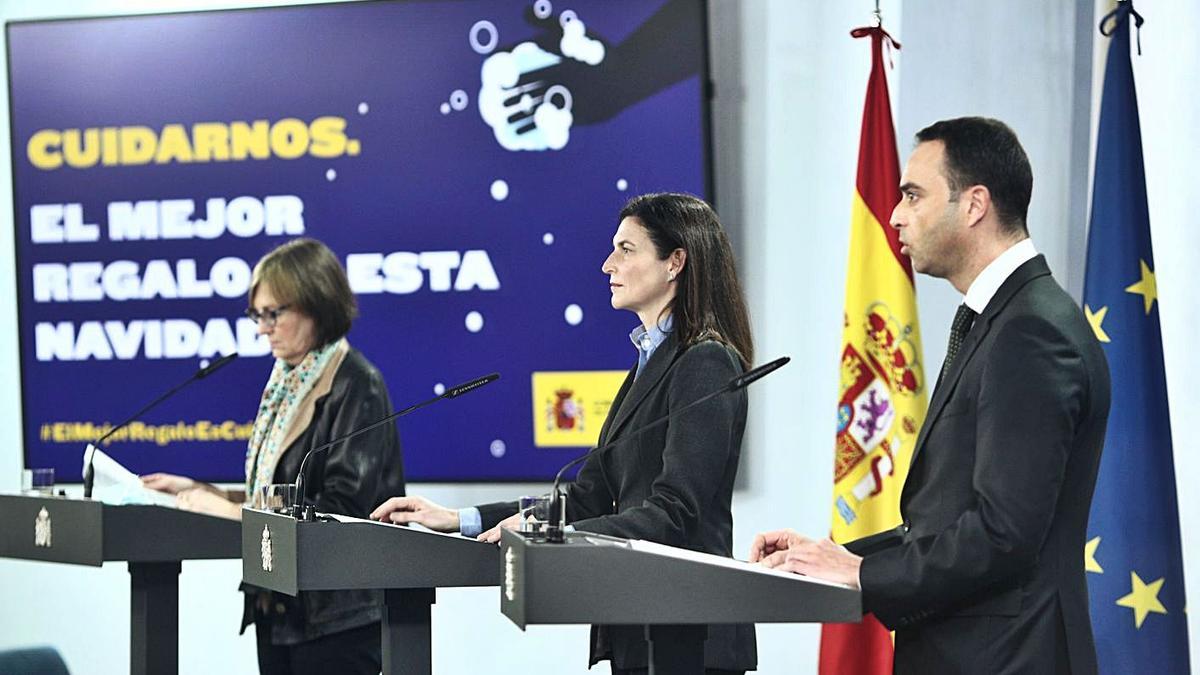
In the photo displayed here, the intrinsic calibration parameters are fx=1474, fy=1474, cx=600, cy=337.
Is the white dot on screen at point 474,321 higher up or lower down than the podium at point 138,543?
higher up

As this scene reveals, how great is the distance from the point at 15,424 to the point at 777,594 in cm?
418

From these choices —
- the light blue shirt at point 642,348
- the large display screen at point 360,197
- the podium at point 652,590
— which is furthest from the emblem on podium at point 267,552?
the large display screen at point 360,197

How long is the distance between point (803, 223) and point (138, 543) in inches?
92.8

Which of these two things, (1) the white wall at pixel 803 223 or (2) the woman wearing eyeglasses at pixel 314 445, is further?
(1) the white wall at pixel 803 223

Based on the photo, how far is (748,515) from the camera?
15.7 feet

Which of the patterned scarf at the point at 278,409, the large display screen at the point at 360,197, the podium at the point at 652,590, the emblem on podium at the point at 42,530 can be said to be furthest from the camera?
the large display screen at the point at 360,197

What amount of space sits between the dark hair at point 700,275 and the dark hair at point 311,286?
1.32 m

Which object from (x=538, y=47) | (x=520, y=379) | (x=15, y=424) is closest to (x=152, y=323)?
(x=15, y=424)

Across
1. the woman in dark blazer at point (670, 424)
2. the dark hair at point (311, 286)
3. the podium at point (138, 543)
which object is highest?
the dark hair at point (311, 286)

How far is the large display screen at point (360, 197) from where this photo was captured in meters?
4.78

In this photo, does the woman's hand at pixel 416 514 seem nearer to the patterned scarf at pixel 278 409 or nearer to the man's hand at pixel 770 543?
the man's hand at pixel 770 543

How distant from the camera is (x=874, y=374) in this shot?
4.18 metres

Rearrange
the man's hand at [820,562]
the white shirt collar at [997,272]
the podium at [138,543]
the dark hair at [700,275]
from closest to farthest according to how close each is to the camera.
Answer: the man's hand at [820,562]
the white shirt collar at [997,272]
the dark hair at [700,275]
the podium at [138,543]

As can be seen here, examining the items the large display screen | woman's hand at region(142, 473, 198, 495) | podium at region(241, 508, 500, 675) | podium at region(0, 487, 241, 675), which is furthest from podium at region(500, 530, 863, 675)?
the large display screen
